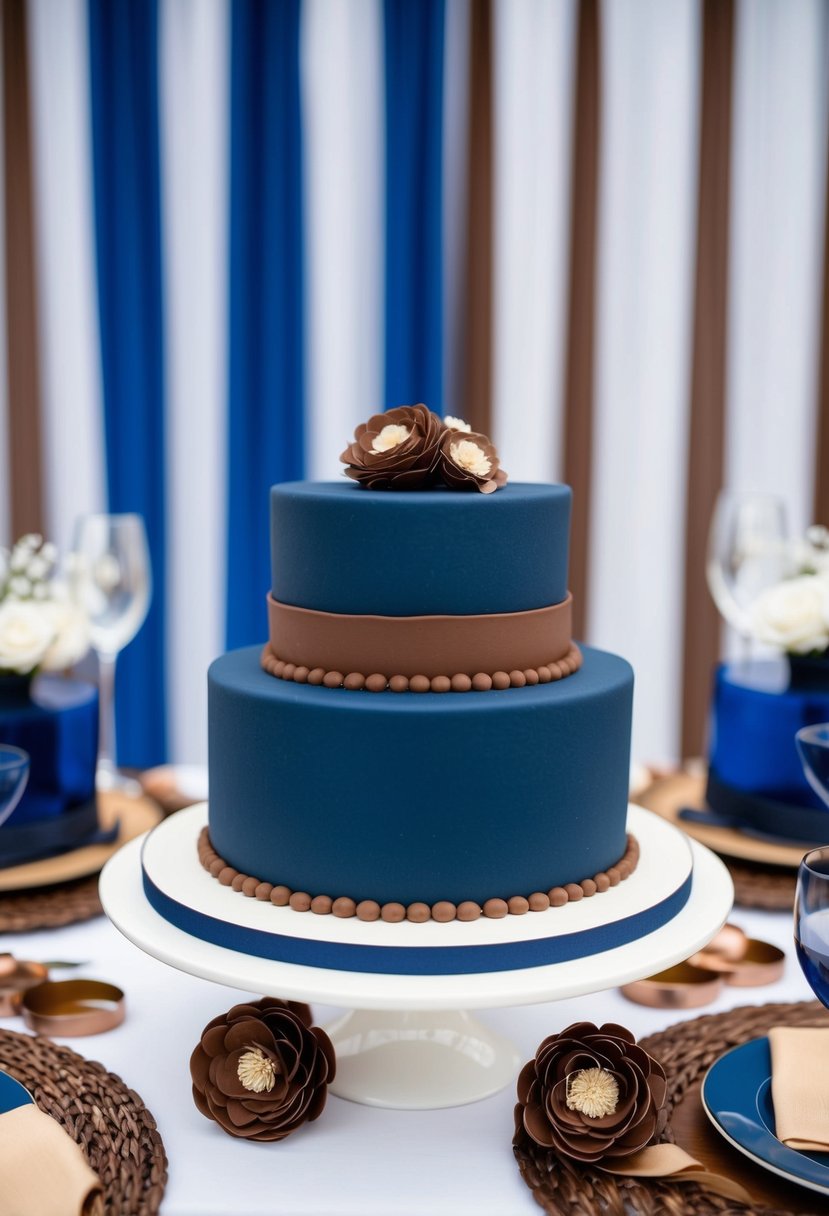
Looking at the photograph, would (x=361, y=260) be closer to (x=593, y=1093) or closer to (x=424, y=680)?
(x=424, y=680)

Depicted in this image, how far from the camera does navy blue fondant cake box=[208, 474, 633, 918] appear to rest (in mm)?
1094

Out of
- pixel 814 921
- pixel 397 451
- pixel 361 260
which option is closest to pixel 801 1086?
pixel 814 921

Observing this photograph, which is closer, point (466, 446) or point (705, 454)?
point (466, 446)

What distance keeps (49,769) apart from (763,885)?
98 cm

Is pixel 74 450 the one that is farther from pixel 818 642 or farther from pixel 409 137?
pixel 818 642

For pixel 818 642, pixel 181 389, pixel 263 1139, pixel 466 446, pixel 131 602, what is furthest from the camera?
pixel 181 389

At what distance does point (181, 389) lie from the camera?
11.9 ft

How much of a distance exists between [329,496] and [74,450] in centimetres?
273

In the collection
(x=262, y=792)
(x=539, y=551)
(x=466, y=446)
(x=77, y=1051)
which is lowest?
(x=77, y=1051)

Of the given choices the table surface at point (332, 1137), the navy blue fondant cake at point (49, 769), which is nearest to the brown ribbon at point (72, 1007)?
the table surface at point (332, 1137)

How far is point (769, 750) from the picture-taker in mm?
1729

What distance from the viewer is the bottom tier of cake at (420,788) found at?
109cm

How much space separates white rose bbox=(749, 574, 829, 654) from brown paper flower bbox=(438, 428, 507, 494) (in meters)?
0.66

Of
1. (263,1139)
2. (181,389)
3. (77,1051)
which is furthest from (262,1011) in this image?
(181,389)
